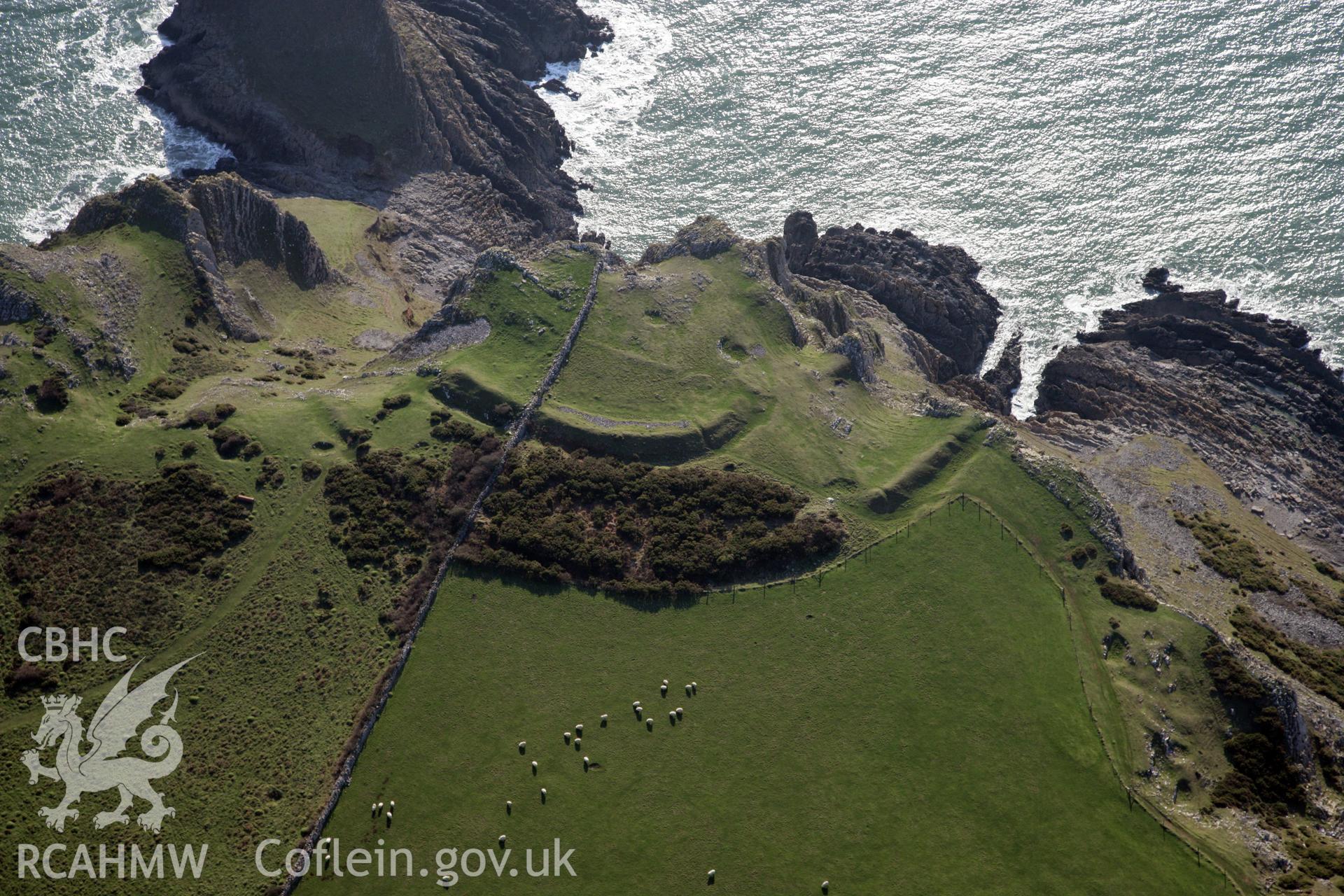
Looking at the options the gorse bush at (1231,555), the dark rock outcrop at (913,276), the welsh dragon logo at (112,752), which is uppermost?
the dark rock outcrop at (913,276)

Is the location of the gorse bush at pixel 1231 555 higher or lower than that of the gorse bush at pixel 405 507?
higher

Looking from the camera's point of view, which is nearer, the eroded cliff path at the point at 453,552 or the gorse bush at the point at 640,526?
the eroded cliff path at the point at 453,552

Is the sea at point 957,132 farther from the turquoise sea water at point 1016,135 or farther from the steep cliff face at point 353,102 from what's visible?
the steep cliff face at point 353,102

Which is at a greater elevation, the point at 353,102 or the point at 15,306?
the point at 353,102

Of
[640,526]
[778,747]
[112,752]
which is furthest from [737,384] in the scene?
[112,752]

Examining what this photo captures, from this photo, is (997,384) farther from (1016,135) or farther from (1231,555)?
(1016,135)

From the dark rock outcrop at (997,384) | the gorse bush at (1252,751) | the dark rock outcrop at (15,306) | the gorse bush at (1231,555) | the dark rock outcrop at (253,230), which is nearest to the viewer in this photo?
the gorse bush at (1252,751)

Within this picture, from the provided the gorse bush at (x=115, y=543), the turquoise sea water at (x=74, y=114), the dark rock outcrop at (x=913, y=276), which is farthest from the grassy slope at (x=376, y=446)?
the turquoise sea water at (x=74, y=114)

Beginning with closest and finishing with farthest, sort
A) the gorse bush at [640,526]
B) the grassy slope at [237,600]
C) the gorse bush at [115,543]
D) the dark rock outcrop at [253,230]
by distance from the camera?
the grassy slope at [237,600], the gorse bush at [115,543], the gorse bush at [640,526], the dark rock outcrop at [253,230]
